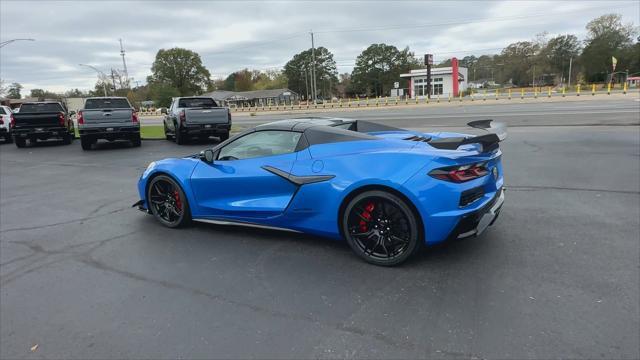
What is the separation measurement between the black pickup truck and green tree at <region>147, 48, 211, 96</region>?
95.8 m

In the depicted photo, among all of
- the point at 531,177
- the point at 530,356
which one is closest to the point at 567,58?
the point at 531,177

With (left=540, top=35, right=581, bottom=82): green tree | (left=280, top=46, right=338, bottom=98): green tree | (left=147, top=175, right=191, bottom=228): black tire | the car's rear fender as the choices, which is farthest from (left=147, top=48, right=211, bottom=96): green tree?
the car's rear fender

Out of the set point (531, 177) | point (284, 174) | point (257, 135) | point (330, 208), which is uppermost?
point (257, 135)

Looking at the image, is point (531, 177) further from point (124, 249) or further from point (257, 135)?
point (124, 249)

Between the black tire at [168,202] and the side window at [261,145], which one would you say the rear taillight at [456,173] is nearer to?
the side window at [261,145]

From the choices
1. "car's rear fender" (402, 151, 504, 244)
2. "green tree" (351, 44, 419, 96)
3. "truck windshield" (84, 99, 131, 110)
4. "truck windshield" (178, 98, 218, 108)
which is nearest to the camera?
"car's rear fender" (402, 151, 504, 244)

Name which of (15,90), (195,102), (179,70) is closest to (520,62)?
(179,70)

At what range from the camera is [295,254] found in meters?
4.32

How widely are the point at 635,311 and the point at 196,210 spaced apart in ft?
13.8

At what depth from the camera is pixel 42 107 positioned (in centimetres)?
1705

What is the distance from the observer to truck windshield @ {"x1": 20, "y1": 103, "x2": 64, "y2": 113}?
1655 cm

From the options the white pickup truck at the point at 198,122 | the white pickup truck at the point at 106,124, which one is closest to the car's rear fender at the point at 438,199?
the white pickup truck at the point at 198,122

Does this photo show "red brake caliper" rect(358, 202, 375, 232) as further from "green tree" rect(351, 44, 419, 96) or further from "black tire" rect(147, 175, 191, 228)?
"green tree" rect(351, 44, 419, 96)

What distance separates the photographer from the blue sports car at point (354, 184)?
143 inches
